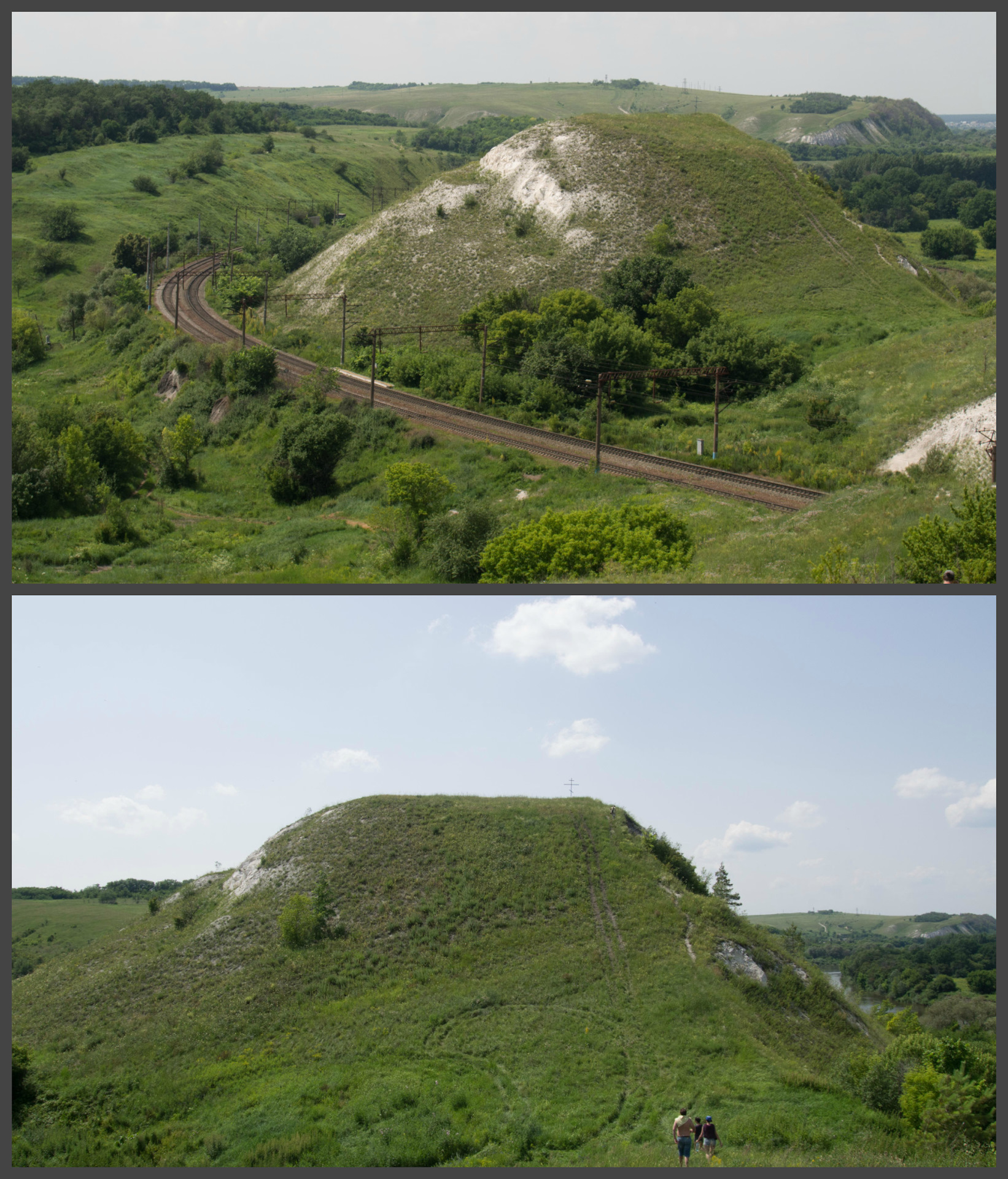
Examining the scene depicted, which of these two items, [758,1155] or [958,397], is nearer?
[758,1155]

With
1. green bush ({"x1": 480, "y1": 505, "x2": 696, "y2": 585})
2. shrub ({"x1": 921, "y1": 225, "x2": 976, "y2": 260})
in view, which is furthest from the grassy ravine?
shrub ({"x1": 921, "y1": 225, "x2": 976, "y2": 260})

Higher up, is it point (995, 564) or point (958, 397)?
point (958, 397)

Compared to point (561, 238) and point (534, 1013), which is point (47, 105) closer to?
point (561, 238)

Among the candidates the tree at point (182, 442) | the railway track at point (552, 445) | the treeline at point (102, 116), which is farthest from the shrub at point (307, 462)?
the treeline at point (102, 116)

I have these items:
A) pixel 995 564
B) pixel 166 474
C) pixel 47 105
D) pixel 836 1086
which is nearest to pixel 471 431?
pixel 166 474

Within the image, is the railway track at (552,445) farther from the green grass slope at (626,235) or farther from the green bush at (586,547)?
the green grass slope at (626,235)

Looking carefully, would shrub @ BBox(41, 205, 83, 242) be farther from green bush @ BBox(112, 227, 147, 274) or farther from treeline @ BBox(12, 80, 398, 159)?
treeline @ BBox(12, 80, 398, 159)

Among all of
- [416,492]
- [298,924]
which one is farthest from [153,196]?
[298,924]
